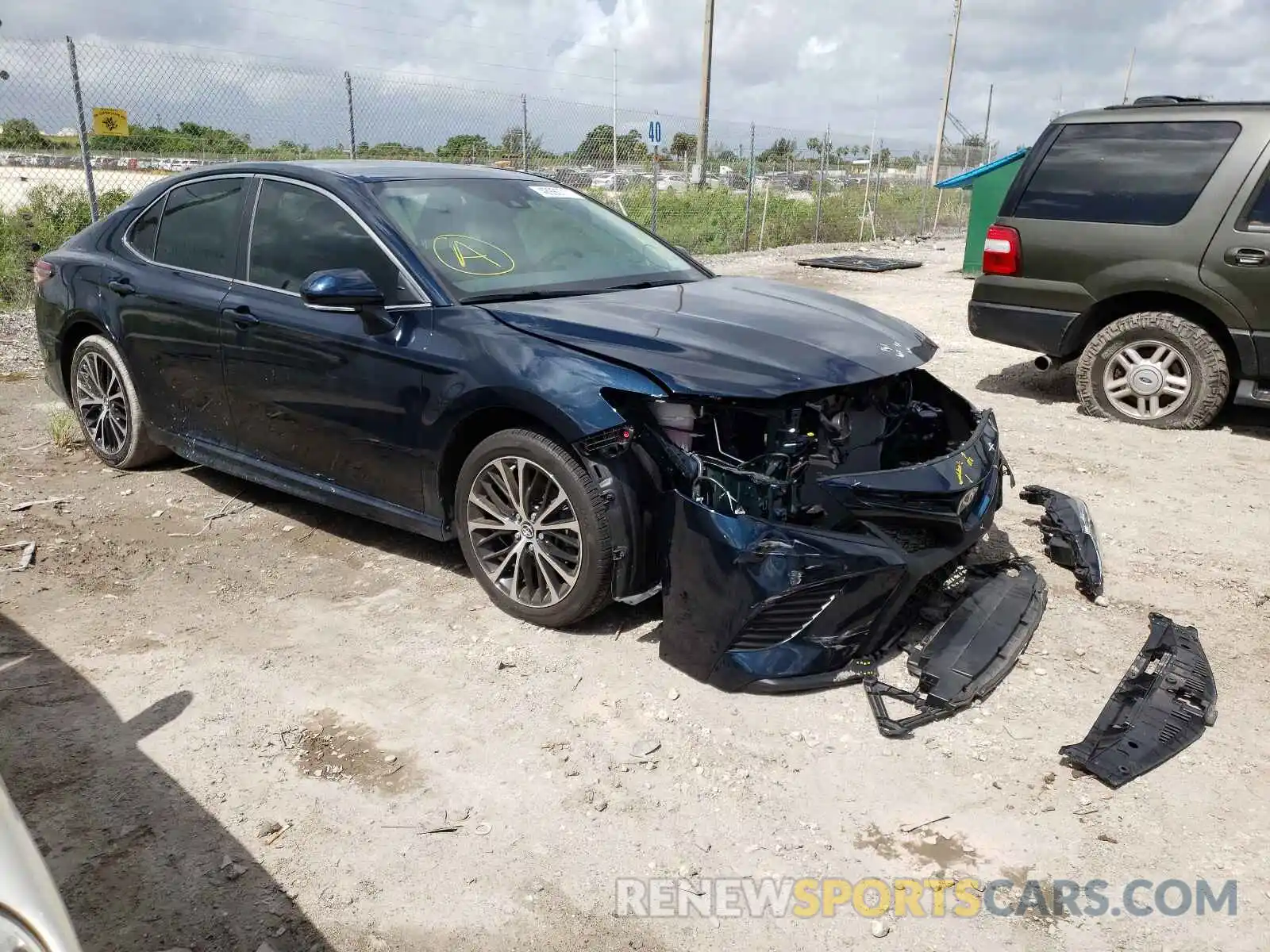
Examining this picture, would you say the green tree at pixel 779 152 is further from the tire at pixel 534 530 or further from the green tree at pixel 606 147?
the tire at pixel 534 530

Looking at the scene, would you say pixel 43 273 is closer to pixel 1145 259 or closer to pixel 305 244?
pixel 305 244

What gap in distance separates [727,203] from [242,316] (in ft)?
58.4

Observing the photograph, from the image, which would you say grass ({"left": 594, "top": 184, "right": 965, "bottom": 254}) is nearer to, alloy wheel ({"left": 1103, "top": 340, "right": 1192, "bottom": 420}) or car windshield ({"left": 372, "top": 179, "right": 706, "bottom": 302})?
alloy wheel ({"left": 1103, "top": 340, "right": 1192, "bottom": 420})

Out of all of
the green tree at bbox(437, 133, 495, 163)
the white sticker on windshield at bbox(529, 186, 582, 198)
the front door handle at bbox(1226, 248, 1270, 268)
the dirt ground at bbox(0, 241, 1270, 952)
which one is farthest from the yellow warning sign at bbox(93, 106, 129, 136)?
the front door handle at bbox(1226, 248, 1270, 268)

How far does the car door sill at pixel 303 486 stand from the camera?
13.6 ft

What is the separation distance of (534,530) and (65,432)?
3853mm

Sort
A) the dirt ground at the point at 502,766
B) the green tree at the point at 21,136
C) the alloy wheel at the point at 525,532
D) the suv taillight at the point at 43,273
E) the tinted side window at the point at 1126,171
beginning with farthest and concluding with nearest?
the green tree at the point at 21,136 < the tinted side window at the point at 1126,171 < the suv taillight at the point at 43,273 < the alloy wheel at the point at 525,532 < the dirt ground at the point at 502,766

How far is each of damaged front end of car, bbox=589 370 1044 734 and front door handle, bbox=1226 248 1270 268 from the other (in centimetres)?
369

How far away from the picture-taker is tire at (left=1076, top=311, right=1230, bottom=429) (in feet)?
21.3

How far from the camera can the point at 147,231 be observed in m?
A: 5.20

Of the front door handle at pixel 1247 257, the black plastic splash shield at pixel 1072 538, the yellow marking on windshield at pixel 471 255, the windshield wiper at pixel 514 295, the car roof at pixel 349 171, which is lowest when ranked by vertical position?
the black plastic splash shield at pixel 1072 538

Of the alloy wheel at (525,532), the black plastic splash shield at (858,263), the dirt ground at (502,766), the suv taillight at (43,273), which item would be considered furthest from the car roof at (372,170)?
the black plastic splash shield at (858,263)

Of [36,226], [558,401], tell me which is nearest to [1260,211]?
[558,401]

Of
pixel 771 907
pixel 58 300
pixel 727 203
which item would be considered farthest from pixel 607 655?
pixel 727 203
